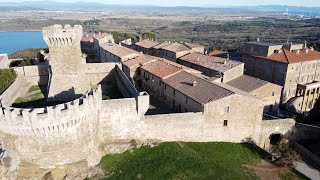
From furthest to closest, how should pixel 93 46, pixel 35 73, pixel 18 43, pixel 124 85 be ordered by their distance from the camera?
pixel 18 43, pixel 93 46, pixel 35 73, pixel 124 85

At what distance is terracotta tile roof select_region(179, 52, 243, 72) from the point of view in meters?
41.8

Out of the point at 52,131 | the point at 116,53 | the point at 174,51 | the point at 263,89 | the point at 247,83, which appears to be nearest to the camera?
the point at 52,131

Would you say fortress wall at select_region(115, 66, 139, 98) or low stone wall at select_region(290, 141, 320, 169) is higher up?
fortress wall at select_region(115, 66, 139, 98)

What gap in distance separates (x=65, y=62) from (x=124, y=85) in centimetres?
706

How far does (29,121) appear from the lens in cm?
2102

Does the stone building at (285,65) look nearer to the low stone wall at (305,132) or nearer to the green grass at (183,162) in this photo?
the low stone wall at (305,132)

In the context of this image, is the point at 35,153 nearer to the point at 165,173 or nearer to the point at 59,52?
the point at 165,173

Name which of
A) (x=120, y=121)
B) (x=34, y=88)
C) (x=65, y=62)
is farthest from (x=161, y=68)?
(x=34, y=88)

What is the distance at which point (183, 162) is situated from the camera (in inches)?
1025

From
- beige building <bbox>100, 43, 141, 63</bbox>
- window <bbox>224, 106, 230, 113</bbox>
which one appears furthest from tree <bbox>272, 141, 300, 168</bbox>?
beige building <bbox>100, 43, 141, 63</bbox>

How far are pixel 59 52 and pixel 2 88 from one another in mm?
10233

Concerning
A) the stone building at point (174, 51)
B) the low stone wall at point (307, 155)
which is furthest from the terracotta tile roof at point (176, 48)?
the low stone wall at point (307, 155)

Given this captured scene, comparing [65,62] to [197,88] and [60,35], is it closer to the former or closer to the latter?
[60,35]

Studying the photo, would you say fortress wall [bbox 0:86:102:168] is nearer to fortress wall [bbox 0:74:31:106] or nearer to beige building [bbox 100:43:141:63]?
fortress wall [bbox 0:74:31:106]
